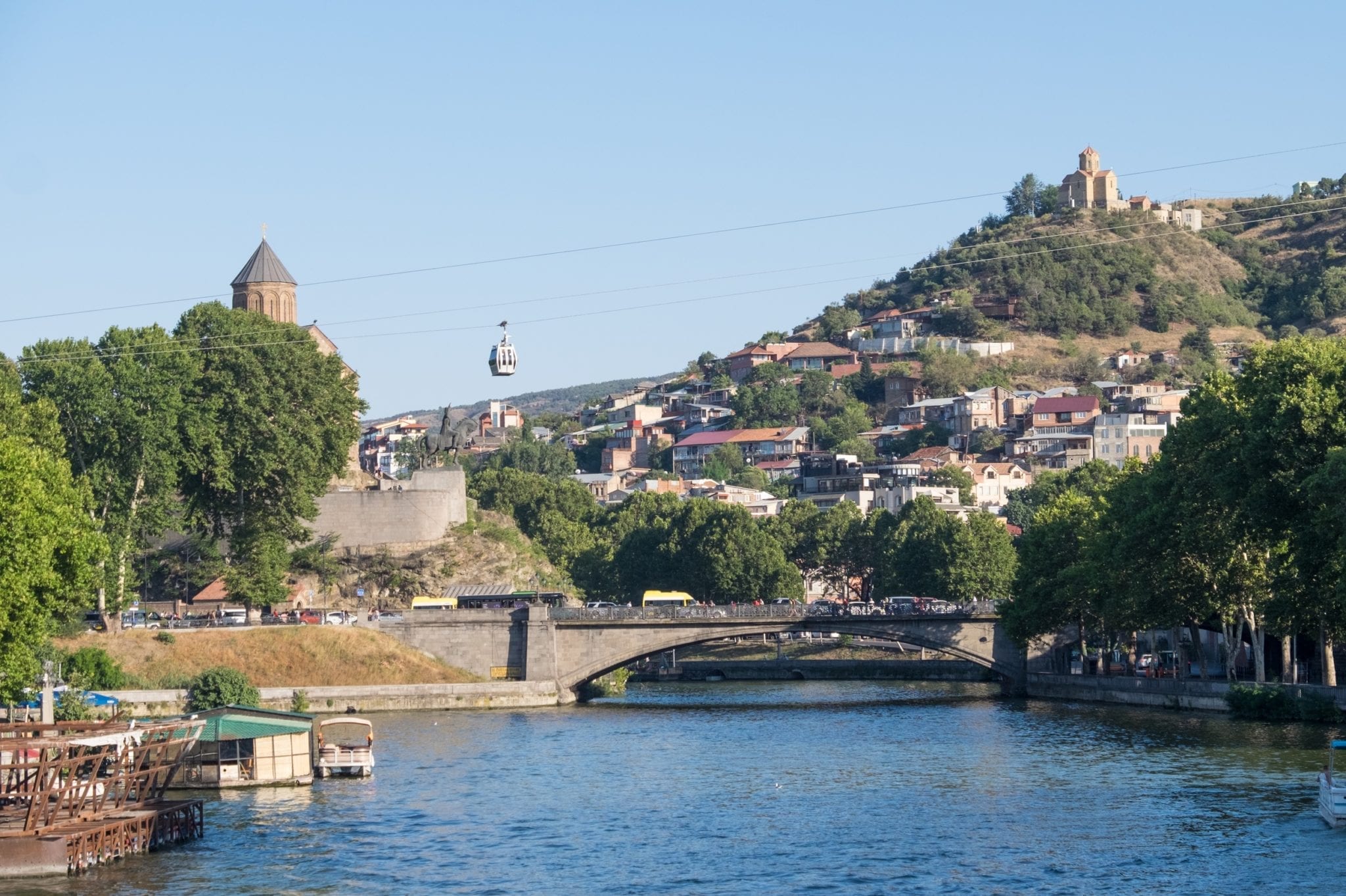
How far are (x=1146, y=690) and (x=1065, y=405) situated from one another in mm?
116256

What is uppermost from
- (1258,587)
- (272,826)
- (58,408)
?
(58,408)

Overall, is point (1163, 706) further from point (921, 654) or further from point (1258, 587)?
point (921, 654)

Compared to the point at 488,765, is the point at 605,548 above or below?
above

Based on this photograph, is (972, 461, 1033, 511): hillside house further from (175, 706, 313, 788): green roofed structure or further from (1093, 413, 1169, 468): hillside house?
(175, 706, 313, 788): green roofed structure

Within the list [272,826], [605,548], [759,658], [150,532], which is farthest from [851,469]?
[272,826]

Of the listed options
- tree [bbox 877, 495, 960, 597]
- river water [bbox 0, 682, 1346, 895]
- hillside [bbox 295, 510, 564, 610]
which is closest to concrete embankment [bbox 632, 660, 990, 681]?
tree [bbox 877, 495, 960, 597]

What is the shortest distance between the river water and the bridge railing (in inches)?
481

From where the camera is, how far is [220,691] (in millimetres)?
71875

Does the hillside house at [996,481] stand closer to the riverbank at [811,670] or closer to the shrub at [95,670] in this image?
the riverbank at [811,670]

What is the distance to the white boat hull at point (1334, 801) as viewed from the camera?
43.7 meters

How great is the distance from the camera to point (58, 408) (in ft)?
266

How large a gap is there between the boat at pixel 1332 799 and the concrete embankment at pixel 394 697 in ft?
141

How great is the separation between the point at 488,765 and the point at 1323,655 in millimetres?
29409

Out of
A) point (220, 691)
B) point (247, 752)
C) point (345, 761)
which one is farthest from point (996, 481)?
point (247, 752)
